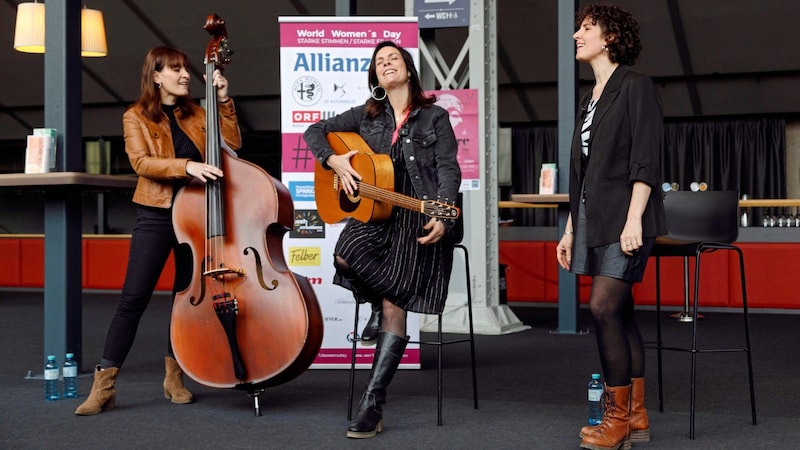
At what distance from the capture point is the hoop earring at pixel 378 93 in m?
3.29

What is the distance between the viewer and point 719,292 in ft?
25.9

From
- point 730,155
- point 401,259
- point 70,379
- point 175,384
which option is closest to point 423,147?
point 401,259

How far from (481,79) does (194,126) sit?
10.5ft

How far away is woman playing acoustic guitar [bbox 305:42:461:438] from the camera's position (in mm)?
3062

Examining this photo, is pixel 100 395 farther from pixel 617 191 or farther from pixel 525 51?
pixel 525 51

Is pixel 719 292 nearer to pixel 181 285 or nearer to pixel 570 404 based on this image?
pixel 570 404

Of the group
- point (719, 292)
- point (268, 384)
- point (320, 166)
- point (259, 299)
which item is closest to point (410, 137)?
point (320, 166)

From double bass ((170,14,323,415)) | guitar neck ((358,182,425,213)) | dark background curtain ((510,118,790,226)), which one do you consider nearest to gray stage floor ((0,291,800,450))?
double bass ((170,14,323,415))

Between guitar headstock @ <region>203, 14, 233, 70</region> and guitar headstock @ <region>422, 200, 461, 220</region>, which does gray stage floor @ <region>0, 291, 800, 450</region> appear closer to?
guitar headstock @ <region>422, 200, 461, 220</region>

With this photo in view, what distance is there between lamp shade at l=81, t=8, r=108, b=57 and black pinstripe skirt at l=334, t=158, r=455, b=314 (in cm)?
369

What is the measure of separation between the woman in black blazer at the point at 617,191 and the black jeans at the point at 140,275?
5.23 feet

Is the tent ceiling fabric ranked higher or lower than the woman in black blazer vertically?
higher

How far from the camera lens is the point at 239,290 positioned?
319 centimetres

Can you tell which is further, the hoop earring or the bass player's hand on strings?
the hoop earring
